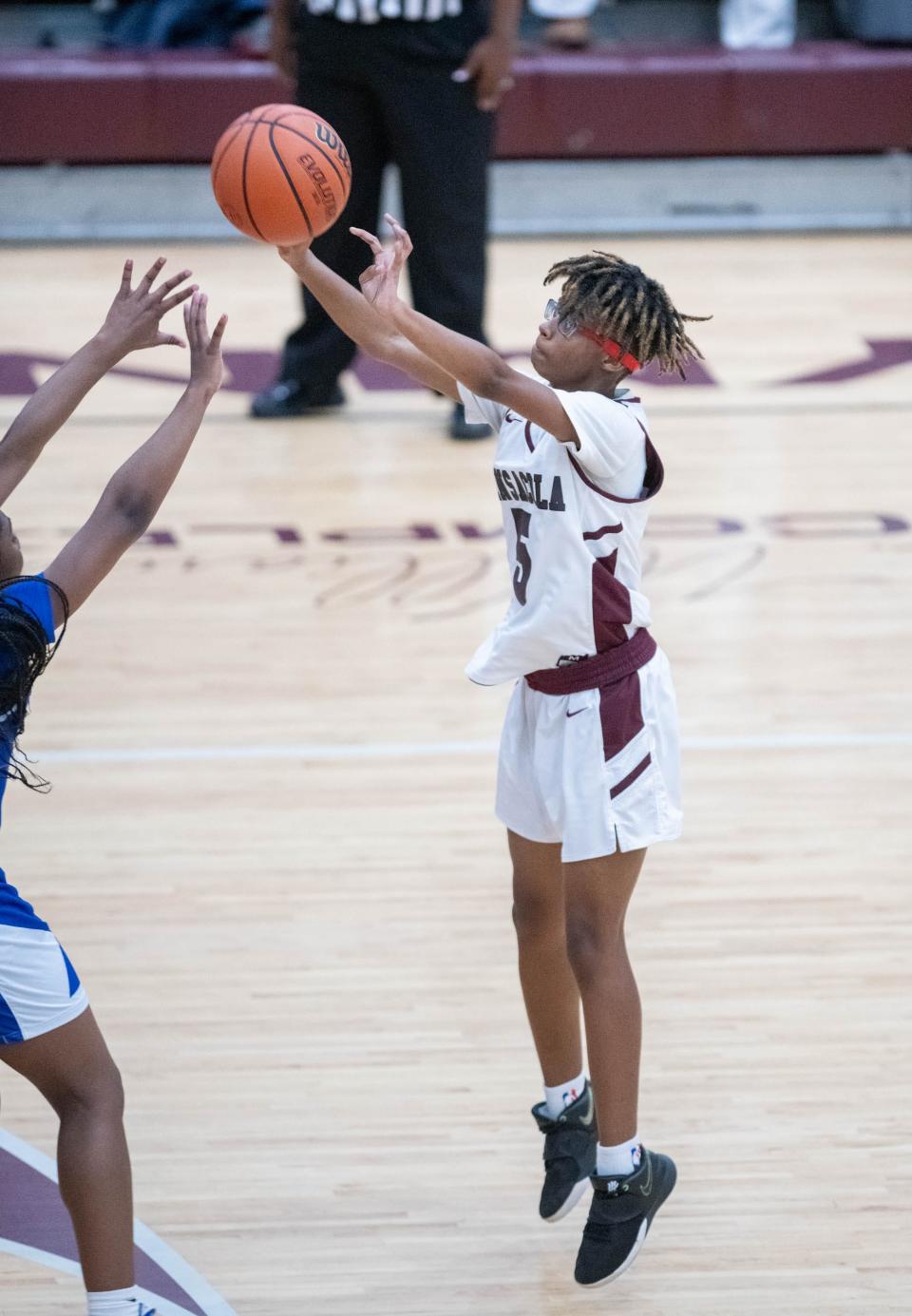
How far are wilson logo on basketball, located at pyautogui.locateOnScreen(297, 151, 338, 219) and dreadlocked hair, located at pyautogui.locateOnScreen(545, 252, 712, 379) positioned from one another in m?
0.44

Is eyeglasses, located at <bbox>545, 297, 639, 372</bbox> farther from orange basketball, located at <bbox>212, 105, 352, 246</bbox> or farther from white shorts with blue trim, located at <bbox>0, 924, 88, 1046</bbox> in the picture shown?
white shorts with blue trim, located at <bbox>0, 924, 88, 1046</bbox>

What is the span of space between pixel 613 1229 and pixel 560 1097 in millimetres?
250

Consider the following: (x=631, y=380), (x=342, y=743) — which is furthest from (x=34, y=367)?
(x=342, y=743)

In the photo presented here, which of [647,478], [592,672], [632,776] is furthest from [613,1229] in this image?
[647,478]

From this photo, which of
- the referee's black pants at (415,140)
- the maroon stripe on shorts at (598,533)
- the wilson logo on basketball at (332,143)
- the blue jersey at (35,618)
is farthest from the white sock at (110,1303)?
the referee's black pants at (415,140)

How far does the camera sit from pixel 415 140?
6.57m

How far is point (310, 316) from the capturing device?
268 inches

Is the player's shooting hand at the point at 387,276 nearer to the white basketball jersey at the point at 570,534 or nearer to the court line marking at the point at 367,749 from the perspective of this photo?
the white basketball jersey at the point at 570,534

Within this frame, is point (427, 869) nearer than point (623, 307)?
No

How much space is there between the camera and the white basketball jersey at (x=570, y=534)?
2.55 m

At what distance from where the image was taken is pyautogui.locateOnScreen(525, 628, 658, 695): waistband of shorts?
2.64 metres

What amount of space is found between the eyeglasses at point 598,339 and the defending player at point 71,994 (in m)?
0.49

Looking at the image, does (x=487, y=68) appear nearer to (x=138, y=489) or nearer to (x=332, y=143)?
(x=332, y=143)

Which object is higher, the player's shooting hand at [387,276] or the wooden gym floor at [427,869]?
the player's shooting hand at [387,276]
